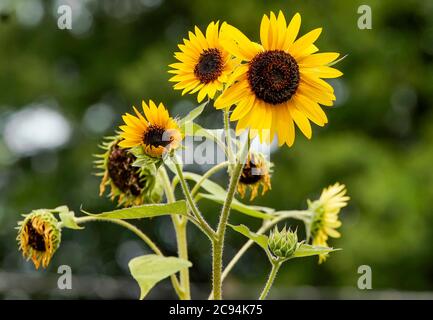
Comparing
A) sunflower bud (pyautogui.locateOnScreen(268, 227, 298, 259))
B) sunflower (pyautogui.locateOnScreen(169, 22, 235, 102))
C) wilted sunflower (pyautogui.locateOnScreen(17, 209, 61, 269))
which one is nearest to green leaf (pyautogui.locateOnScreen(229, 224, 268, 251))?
sunflower bud (pyautogui.locateOnScreen(268, 227, 298, 259))

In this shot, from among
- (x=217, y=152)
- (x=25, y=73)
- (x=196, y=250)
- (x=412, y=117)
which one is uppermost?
(x=25, y=73)

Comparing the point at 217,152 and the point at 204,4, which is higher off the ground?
the point at 204,4

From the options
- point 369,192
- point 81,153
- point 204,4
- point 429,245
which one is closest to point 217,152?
point 369,192

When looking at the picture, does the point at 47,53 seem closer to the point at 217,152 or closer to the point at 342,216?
the point at 342,216

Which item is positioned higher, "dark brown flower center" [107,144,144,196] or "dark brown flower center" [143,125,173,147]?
"dark brown flower center" [143,125,173,147]

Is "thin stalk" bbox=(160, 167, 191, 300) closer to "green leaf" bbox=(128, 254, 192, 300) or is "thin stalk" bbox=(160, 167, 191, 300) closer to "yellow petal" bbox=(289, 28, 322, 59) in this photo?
"green leaf" bbox=(128, 254, 192, 300)

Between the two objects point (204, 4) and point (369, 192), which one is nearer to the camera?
point (369, 192)

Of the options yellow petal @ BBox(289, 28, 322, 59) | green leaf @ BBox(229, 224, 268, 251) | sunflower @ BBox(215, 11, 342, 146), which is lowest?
green leaf @ BBox(229, 224, 268, 251)
